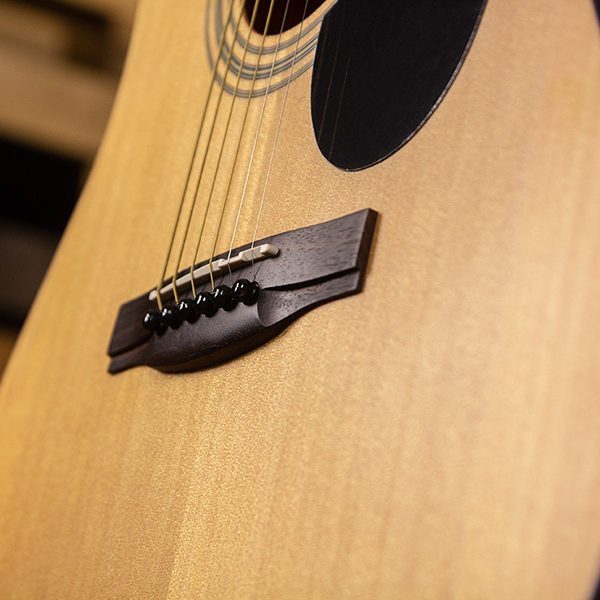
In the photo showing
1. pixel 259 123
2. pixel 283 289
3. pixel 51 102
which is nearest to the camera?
pixel 283 289

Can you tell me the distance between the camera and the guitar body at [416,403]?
37 centimetres

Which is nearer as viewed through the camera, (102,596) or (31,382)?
(102,596)

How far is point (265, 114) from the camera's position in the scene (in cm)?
66

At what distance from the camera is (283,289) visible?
532mm

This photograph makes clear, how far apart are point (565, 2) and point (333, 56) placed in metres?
0.20

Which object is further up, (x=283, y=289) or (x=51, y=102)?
(x=51, y=102)

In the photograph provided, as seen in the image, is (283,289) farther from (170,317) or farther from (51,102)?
(51,102)

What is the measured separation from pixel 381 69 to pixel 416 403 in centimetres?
25

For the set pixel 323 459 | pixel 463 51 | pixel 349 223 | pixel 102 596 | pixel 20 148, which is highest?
pixel 20 148

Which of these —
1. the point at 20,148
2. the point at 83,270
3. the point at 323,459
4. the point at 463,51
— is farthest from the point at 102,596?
the point at 20,148

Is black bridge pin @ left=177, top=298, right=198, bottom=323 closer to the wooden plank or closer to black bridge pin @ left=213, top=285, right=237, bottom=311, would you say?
black bridge pin @ left=213, top=285, right=237, bottom=311

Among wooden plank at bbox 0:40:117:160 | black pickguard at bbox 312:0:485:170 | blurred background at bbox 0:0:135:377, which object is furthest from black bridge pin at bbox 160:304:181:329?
wooden plank at bbox 0:40:117:160

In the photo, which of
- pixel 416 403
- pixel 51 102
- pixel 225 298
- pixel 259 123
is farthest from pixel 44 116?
pixel 416 403

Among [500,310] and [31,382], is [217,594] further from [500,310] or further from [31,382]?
[31,382]
